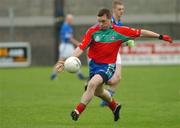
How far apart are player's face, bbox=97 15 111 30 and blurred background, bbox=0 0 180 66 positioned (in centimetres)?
1940

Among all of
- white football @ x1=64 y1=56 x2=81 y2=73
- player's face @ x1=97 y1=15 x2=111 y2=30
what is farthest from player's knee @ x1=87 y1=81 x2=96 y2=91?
player's face @ x1=97 y1=15 x2=111 y2=30

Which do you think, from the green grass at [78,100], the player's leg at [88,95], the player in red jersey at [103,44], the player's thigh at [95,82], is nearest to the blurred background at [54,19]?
the green grass at [78,100]

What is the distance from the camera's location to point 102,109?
13703 mm

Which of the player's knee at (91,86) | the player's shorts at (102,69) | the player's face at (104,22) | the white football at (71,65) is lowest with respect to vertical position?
the player's knee at (91,86)

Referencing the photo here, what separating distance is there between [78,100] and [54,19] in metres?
15.6

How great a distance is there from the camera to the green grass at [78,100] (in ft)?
37.8

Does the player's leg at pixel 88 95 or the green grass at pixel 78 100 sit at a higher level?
the player's leg at pixel 88 95

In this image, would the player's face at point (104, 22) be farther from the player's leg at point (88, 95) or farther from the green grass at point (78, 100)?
the green grass at point (78, 100)

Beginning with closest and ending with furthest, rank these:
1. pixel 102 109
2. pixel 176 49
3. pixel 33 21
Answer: pixel 102 109 → pixel 176 49 → pixel 33 21

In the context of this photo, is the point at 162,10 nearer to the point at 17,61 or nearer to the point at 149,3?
the point at 149,3

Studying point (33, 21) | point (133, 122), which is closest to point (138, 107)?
point (133, 122)

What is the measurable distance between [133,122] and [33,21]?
71.2 ft

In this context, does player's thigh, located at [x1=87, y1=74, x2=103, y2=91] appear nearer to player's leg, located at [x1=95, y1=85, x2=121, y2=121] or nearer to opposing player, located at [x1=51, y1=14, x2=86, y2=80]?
player's leg, located at [x1=95, y1=85, x2=121, y2=121]

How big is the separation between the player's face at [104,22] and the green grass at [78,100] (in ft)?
5.57
